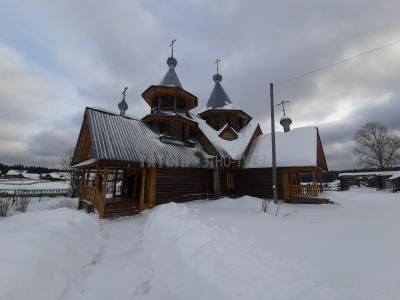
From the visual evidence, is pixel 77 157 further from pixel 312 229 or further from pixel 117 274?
pixel 312 229

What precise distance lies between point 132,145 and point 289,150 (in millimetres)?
11825

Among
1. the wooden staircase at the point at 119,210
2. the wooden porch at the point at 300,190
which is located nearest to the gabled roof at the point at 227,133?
the wooden porch at the point at 300,190

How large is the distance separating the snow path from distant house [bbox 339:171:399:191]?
3982 centimetres

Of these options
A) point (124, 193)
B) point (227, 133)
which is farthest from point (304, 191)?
point (124, 193)

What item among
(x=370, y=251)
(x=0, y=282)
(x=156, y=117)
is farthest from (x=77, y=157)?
(x=370, y=251)

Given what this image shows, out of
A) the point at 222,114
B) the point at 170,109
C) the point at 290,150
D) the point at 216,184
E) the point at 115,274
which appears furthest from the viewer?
the point at 222,114

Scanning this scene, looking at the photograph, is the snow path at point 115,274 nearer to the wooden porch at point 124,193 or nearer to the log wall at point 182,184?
the wooden porch at point 124,193

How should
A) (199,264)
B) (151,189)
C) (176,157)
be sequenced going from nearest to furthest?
1. (199,264)
2. (151,189)
3. (176,157)

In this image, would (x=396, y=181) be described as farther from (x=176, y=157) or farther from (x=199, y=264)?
(x=199, y=264)

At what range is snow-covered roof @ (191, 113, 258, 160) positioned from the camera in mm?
17016

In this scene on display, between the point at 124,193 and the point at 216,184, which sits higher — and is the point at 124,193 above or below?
below

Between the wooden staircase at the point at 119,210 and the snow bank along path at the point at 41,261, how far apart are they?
5.11 metres

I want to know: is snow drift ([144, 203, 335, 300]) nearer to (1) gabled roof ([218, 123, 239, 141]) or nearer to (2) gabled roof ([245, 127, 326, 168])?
(2) gabled roof ([245, 127, 326, 168])

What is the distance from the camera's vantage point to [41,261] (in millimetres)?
4039
